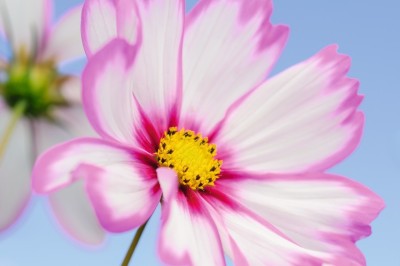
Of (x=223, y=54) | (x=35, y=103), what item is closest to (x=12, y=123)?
(x=35, y=103)

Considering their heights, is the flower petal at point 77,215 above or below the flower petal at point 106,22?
below

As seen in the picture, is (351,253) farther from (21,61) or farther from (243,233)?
(21,61)

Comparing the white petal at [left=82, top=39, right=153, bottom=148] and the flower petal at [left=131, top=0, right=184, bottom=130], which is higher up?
the flower petal at [left=131, top=0, right=184, bottom=130]

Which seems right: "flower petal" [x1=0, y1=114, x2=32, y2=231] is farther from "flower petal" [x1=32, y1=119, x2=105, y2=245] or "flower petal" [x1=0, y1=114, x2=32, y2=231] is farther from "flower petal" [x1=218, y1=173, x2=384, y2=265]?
"flower petal" [x1=218, y1=173, x2=384, y2=265]

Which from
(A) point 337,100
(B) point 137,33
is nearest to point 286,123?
(A) point 337,100

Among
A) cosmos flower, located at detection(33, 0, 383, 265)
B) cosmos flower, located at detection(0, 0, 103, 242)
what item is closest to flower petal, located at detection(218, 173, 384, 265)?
cosmos flower, located at detection(33, 0, 383, 265)

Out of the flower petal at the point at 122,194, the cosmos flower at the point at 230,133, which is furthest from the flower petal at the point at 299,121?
the flower petal at the point at 122,194

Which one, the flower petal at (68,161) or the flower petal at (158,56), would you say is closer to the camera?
the flower petal at (68,161)

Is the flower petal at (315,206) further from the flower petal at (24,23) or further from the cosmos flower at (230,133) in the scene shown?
the flower petal at (24,23)
